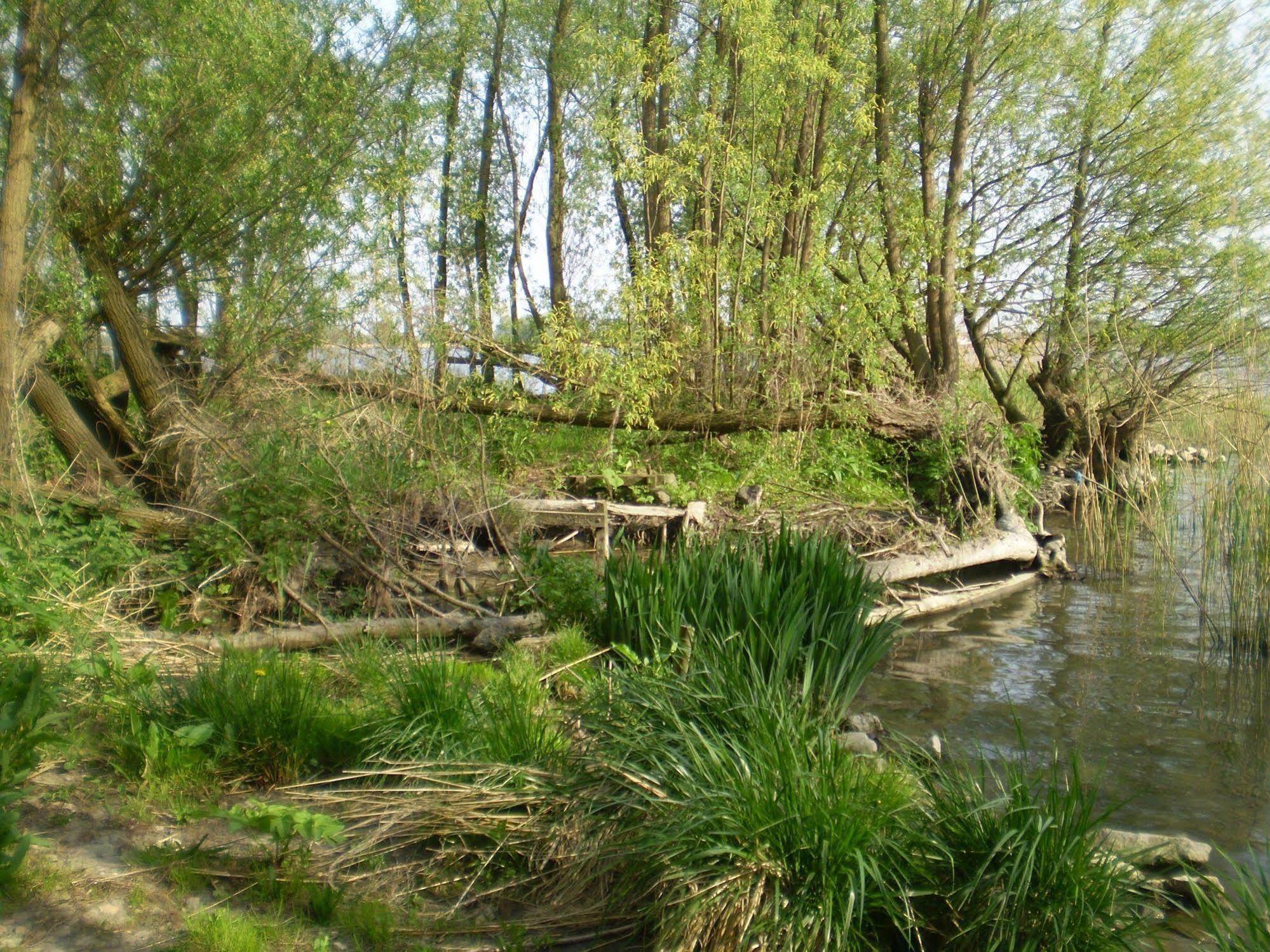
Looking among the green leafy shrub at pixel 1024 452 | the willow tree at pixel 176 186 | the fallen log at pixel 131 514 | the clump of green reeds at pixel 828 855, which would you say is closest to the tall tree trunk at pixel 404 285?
the willow tree at pixel 176 186

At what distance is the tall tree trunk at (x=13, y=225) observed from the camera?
7.63 meters

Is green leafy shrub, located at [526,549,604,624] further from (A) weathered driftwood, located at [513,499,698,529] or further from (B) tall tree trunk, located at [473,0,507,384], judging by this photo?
(B) tall tree trunk, located at [473,0,507,384]

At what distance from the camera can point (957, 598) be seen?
38.0ft

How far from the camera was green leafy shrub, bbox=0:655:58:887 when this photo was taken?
374cm

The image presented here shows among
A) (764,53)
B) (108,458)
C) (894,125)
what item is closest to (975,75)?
(894,125)

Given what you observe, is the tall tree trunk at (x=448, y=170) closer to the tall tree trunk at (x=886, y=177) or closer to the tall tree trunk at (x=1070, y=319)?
the tall tree trunk at (x=886, y=177)

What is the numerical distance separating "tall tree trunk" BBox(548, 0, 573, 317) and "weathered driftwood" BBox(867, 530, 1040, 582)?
7.99m

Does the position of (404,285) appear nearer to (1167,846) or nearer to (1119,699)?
(1119,699)

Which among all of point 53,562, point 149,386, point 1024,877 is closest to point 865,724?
point 1024,877

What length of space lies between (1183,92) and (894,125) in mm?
4670

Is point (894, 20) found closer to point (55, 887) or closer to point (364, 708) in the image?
point (364, 708)

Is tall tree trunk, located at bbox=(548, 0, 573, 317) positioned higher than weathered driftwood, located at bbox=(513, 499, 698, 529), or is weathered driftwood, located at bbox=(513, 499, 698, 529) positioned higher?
tall tree trunk, located at bbox=(548, 0, 573, 317)

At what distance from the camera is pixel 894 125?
17.9 metres

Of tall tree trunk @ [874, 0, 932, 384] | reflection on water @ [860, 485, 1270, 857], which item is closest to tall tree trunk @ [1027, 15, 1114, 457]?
tall tree trunk @ [874, 0, 932, 384]
